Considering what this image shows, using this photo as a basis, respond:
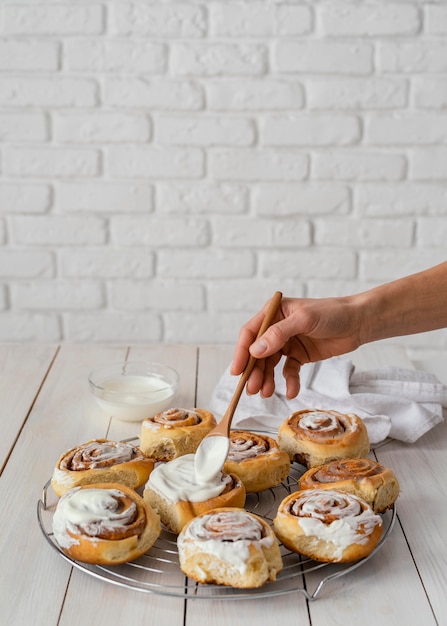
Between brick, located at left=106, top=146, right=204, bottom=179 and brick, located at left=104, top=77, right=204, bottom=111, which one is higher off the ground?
brick, located at left=104, top=77, right=204, bottom=111

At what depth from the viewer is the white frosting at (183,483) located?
990mm

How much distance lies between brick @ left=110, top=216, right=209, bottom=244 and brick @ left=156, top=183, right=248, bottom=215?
0.11ft

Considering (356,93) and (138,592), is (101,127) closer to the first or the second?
(356,93)

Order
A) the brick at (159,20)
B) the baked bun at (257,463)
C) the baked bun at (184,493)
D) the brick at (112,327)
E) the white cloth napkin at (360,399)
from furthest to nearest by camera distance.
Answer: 1. the brick at (112,327)
2. the brick at (159,20)
3. the white cloth napkin at (360,399)
4. the baked bun at (257,463)
5. the baked bun at (184,493)

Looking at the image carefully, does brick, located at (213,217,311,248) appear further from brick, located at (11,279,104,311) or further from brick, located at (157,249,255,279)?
brick, located at (11,279,104,311)

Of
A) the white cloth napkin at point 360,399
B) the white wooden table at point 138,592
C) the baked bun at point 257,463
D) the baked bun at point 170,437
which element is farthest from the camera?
the white cloth napkin at point 360,399

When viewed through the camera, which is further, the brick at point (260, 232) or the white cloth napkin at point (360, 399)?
the brick at point (260, 232)

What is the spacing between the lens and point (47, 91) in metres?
2.20

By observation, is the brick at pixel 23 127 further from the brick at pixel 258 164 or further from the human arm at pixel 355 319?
the human arm at pixel 355 319

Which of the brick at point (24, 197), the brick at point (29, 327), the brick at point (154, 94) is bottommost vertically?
the brick at point (29, 327)

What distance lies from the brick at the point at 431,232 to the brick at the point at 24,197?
1.09 meters

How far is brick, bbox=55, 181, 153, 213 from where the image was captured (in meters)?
2.26

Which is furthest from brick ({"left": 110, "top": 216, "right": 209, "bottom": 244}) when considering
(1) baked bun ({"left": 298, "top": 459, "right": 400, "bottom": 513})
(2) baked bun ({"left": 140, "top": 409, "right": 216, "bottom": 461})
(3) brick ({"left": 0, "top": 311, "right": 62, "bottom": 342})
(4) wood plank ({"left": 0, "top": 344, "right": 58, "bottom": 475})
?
(1) baked bun ({"left": 298, "top": 459, "right": 400, "bottom": 513})

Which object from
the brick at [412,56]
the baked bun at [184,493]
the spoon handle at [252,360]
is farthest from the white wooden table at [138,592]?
the brick at [412,56]
